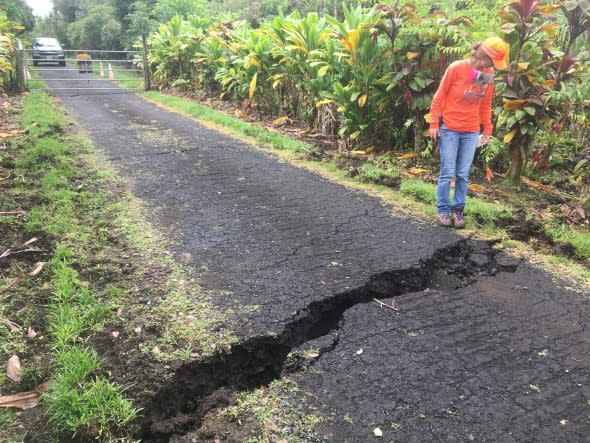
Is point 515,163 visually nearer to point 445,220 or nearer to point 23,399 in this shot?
point 445,220

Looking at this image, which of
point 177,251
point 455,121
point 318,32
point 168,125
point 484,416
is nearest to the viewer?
point 484,416

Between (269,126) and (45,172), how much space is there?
187 inches

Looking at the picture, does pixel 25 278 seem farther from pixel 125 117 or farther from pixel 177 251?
pixel 125 117

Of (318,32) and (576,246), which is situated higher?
(318,32)

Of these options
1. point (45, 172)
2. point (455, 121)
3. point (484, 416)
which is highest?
point (455, 121)

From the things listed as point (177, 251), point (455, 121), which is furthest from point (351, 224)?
point (177, 251)

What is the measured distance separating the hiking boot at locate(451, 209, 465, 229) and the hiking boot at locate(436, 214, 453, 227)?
0.15 ft

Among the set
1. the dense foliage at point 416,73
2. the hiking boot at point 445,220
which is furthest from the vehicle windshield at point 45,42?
the hiking boot at point 445,220

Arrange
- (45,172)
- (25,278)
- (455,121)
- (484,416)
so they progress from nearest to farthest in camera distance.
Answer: (484,416) < (25,278) < (455,121) < (45,172)

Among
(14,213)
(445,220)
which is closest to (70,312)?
(14,213)

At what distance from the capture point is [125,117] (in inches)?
389

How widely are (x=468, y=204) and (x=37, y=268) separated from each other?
3.94m

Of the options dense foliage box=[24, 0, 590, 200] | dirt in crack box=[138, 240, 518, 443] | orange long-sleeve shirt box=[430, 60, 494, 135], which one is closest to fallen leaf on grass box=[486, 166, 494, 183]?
dense foliage box=[24, 0, 590, 200]

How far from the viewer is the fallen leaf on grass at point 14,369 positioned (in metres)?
2.35
